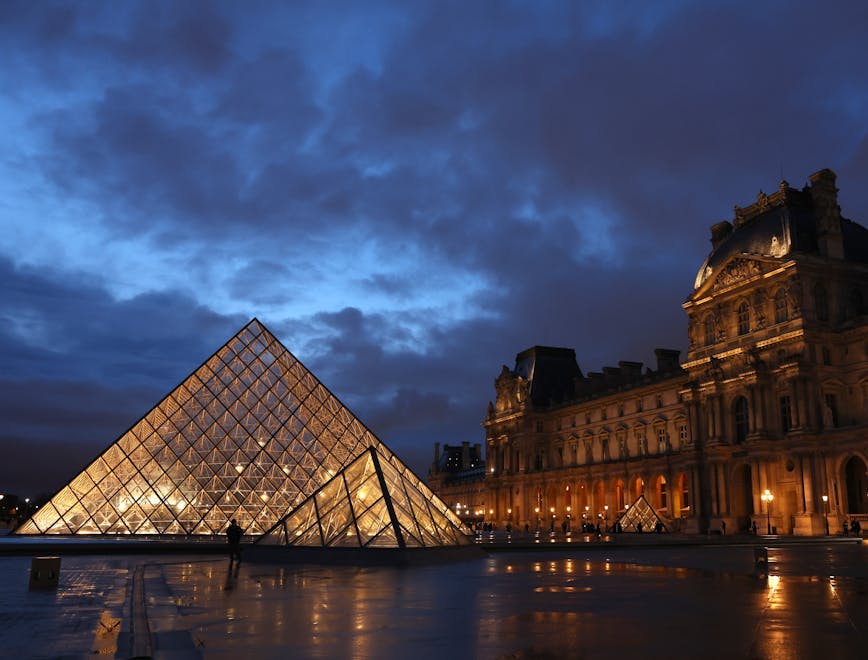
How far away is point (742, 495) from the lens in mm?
46469

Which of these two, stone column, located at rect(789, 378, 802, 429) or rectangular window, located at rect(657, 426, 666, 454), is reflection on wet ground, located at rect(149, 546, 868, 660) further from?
rectangular window, located at rect(657, 426, 666, 454)

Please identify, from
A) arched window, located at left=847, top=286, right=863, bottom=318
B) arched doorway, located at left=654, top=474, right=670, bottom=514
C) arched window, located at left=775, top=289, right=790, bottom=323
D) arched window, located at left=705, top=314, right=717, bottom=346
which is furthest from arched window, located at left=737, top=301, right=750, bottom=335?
arched doorway, located at left=654, top=474, right=670, bottom=514

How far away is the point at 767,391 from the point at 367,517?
107 feet

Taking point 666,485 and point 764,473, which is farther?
point 666,485

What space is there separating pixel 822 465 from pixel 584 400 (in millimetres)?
26327

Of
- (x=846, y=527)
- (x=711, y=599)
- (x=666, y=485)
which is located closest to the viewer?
(x=711, y=599)

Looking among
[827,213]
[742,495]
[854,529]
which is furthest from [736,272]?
[854,529]

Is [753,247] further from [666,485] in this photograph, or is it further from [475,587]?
[475,587]

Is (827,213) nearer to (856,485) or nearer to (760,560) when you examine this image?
(856,485)

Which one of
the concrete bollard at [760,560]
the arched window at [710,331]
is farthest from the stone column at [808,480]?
the concrete bollard at [760,560]

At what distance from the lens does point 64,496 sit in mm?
29531

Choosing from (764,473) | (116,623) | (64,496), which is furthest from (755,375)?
(116,623)

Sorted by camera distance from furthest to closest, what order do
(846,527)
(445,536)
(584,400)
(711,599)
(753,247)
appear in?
(584,400) < (753,247) < (846,527) < (445,536) < (711,599)

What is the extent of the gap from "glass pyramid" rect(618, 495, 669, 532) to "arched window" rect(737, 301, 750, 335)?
1128cm
